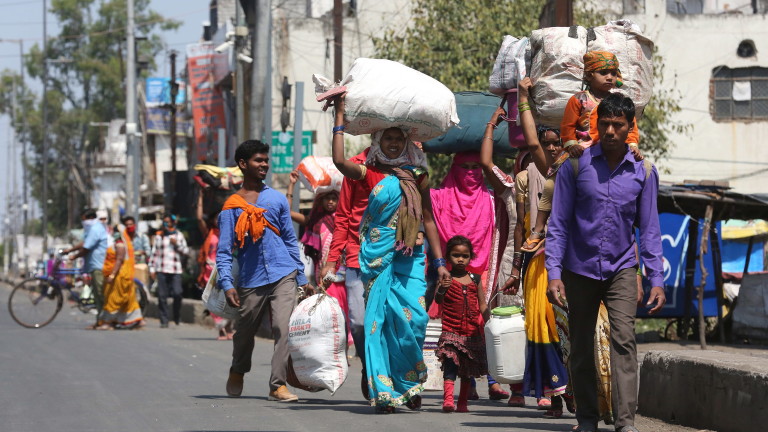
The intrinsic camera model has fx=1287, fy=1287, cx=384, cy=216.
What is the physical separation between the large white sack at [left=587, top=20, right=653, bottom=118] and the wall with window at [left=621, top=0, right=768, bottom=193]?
28918 mm

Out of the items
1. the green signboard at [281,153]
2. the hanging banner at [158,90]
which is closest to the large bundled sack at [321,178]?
the green signboard at [281,153]

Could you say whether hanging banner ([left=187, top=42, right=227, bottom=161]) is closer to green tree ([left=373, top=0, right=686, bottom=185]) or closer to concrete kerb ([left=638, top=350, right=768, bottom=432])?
green tree ([left=373, top=0, right=686, bottom=185])

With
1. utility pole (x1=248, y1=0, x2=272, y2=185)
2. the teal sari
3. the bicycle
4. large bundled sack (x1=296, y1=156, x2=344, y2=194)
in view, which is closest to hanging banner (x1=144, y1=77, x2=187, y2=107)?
the bicycle

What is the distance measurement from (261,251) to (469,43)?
873 inches

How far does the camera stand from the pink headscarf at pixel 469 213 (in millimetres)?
10734

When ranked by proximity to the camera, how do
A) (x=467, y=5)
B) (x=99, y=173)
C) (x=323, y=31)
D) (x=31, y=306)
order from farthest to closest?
1. (x=99, y=173)
2. (x=323, y=31)
3. (x=467, y=5)
4. (x=31, y=306)

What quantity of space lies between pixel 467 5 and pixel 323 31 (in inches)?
327

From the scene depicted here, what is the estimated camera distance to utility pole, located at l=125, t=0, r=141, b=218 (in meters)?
37.6

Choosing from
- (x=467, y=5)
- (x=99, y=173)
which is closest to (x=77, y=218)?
(x=99, y=173)

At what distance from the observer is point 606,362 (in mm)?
7129

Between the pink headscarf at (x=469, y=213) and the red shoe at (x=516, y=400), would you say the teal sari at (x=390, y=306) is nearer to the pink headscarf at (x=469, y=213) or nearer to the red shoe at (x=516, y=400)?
the red shoe at (x=516, y=400)

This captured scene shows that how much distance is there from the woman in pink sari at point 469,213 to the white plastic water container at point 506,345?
6.72 feet

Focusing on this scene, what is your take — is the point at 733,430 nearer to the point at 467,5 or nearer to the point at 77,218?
the point at 467,5

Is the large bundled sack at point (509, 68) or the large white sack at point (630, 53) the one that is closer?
the large white sack at point (630, 53)
